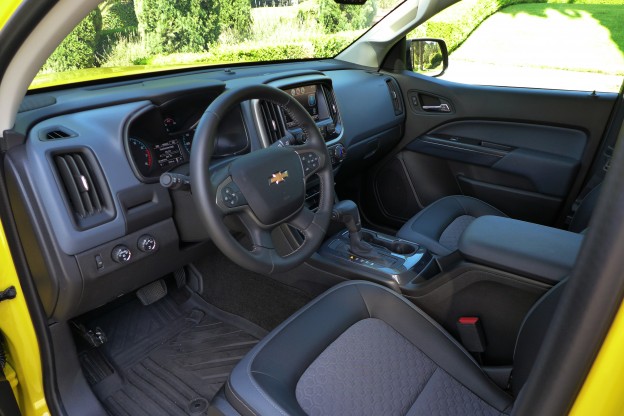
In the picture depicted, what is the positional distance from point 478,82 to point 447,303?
5.82ft

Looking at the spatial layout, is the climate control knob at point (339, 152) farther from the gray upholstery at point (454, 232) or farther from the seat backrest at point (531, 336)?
the seat backrest at point (531, 336)

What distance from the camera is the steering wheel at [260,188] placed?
4.33ft

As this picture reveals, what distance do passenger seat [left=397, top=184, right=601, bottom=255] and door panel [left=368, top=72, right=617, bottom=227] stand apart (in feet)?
0.86

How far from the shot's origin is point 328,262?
2.02m

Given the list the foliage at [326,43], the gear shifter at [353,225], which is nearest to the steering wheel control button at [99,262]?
the gear shifter at [353,225]

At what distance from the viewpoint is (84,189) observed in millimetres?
1515

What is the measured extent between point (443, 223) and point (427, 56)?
1330 millimetres

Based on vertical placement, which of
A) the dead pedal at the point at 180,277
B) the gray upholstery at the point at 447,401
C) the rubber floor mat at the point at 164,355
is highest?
the gray upholstery at the point at 447,401

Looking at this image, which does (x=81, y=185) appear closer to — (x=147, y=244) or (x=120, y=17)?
(x=147, y=244)

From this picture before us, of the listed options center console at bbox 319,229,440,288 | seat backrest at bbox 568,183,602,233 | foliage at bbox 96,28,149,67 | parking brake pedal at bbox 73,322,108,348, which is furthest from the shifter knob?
foliage at bbox 96,28,149,67

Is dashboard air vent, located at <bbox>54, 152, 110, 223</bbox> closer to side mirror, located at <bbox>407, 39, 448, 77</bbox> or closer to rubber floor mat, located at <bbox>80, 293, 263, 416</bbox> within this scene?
rubber floor mat, located at <bbox>80, 293, 263, 416</bbox>

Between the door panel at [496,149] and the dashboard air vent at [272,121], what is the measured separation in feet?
4.31

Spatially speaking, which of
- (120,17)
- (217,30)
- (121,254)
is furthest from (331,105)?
(217,30)

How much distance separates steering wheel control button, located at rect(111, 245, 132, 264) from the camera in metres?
1.62
